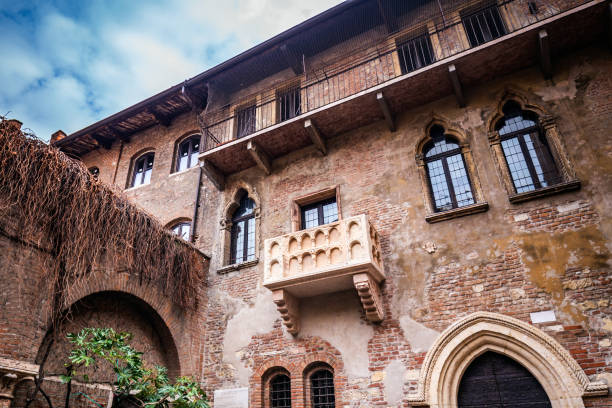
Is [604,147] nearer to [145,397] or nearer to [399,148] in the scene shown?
[399,148]

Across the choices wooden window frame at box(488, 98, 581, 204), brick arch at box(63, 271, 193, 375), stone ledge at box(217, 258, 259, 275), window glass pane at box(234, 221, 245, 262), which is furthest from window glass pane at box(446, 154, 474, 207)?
brick arch at box(63, 271, 193, 375)

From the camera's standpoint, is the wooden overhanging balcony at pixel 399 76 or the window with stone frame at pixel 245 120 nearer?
the wooden overhanging balcony at pixel 399 76

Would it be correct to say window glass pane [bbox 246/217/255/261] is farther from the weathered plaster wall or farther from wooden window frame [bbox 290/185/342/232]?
wooden window frame [bbox 290/185/342/232]

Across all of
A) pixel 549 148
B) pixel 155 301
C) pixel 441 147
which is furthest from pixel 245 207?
pixel 549 148

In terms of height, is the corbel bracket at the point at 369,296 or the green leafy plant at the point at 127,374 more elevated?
the corbel bracket at the point at 369,296

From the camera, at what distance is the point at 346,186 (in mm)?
9516

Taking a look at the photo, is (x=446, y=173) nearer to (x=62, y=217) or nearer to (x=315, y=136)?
(x=315, y=136)

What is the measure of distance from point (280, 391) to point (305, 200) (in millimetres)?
4244

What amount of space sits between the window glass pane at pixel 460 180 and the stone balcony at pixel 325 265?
1.85 metres

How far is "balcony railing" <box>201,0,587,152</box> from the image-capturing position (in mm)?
8672

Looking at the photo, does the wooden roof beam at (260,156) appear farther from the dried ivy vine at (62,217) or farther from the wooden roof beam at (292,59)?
the dried ivy vine at (62,217)

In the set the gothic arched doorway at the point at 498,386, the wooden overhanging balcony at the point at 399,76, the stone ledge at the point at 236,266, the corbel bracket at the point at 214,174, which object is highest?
the wooden overhanging balcony at the point at 399,76

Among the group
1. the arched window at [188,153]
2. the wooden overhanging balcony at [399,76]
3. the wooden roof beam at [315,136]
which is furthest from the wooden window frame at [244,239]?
the arched window at [188,153]

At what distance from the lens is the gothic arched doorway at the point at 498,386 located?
644 cm
